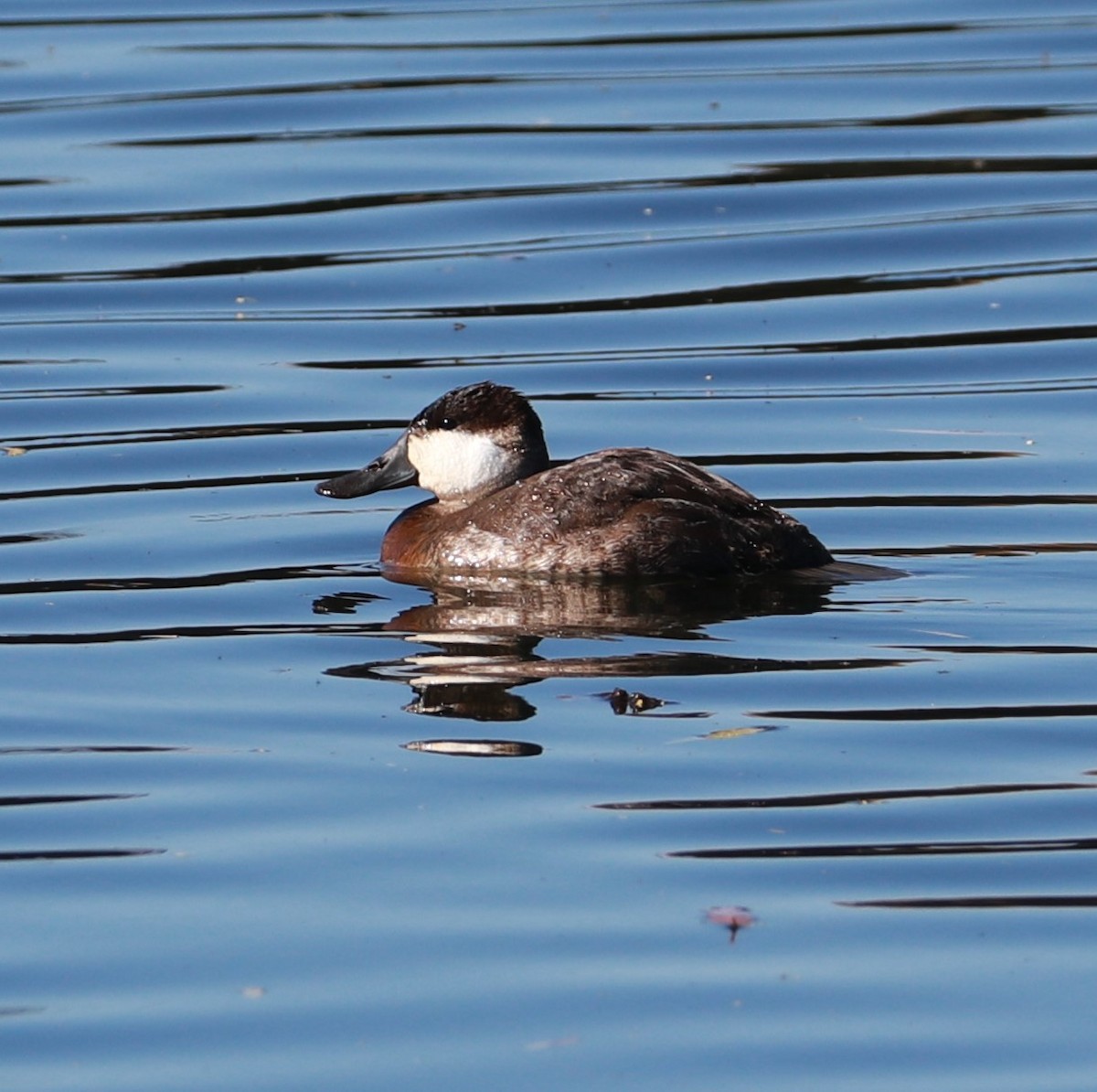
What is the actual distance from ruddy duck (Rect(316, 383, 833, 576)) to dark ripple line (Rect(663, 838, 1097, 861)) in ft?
9.84

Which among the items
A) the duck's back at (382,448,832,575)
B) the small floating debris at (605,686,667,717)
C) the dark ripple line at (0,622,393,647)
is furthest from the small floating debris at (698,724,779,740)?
the duck's back at (382,448,832,575)

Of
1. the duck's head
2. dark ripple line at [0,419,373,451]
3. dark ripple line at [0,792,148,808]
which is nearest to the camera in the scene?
dark ripple line at [0,792,148,808]

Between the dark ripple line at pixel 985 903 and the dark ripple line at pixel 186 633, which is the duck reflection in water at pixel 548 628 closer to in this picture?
Answer: the dark ripple line at pixel 186 633

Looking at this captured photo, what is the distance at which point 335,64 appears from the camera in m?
21.6

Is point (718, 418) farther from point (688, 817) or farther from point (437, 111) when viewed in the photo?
point (437, 111)

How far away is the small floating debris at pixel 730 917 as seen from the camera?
5.63 metres

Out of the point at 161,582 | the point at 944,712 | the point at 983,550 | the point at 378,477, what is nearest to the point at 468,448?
the point at 378,477

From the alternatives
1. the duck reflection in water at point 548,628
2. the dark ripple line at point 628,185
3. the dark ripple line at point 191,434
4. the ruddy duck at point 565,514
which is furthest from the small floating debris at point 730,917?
the dark ripple line at point 628,185

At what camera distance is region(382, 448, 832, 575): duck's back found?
903 cm

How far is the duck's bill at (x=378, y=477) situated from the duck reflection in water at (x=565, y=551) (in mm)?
171

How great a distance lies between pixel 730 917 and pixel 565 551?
364cm

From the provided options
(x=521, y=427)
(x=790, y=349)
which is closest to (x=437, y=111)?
(x=790, y=349)

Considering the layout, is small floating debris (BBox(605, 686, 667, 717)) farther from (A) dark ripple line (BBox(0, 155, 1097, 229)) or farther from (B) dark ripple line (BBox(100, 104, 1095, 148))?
(B) dark ripple line (BBox(100, 104, 1095, 148))

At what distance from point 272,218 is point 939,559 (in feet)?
27.8
